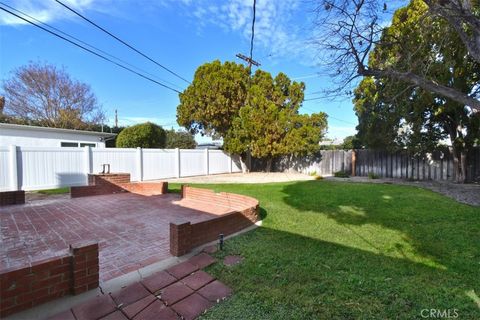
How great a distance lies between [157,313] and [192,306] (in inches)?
11.8

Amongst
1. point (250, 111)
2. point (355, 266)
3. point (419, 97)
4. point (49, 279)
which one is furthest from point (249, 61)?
point (49, 279)

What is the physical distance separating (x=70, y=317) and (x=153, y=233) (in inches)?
87.0

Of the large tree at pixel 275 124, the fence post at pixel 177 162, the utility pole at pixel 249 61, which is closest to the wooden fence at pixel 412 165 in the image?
the large tree at pixel 275 124

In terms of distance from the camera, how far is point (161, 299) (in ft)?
7.86

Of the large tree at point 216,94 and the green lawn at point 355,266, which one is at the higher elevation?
the large tree at point 216,94

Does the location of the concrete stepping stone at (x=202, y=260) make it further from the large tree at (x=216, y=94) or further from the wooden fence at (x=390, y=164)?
the large tree at (x=216, y=94)

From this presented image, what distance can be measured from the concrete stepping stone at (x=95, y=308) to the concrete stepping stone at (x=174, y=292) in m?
0.43

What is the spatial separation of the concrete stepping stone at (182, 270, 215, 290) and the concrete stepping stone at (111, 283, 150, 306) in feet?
1.34

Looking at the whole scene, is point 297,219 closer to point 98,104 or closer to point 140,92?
point 140,92

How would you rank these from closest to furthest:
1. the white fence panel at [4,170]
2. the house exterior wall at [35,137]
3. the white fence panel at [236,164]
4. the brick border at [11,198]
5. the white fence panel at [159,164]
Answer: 1. the brick border at [11,198]
2. the white fence panel at [4,170]
3. the house exterior wall at [35,137]
4. the white fence panel at [159,164]
5. the white fence panel at [236,164]

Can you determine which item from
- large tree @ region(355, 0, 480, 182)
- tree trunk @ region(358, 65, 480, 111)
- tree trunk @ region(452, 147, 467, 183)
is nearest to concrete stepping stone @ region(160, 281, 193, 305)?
tree trunk @ region(358, 65, 480, 111)

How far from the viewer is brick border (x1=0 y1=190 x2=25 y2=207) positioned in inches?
247

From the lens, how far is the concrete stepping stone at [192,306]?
2203 millimetres

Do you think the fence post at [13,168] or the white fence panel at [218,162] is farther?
the white fence panel at [218,162]
